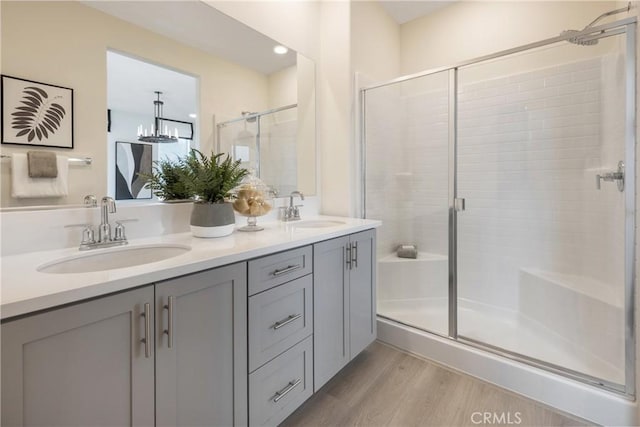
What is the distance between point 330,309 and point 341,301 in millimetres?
100

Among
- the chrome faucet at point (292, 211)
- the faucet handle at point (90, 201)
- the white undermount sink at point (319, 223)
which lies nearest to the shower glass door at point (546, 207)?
the white undermount sink at point (319, 223)

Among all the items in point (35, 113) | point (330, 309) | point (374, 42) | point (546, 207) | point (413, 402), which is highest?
point (374, 42)

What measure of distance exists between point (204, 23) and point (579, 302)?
2.70 meters

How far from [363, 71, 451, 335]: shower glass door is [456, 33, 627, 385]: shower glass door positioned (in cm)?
21

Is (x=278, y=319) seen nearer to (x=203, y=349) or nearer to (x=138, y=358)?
(x=203, y=349)

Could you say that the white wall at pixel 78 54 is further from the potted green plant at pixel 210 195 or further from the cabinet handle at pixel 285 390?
the cabinet handle at pixel 285 390

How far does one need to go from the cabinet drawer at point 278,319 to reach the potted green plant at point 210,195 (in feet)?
1.28

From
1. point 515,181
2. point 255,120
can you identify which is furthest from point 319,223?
point 515,181

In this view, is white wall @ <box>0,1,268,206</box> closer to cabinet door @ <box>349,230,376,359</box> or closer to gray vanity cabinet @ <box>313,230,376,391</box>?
gray vanity cabinet @ <box>313,230,376,391</box>

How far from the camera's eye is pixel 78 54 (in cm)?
116

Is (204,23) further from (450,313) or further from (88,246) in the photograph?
(450,313)

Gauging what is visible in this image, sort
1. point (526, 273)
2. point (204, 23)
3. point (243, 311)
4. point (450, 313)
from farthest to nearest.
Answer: point (526, 273) < point (450, 313) < point (204, 23) < point (243, 311)

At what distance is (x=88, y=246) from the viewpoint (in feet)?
3.64

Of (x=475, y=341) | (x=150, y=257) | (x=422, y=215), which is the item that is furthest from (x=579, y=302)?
(x=150, y=257)
